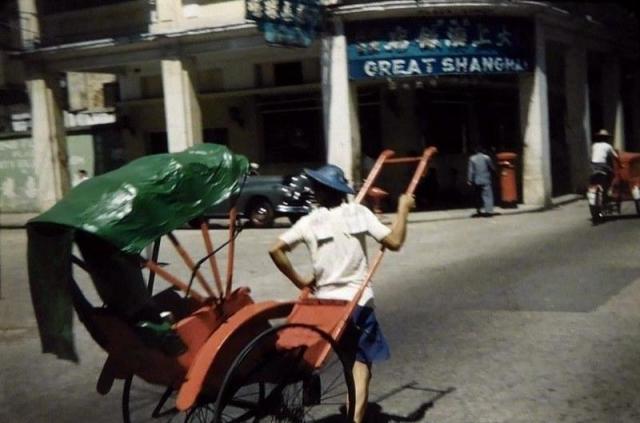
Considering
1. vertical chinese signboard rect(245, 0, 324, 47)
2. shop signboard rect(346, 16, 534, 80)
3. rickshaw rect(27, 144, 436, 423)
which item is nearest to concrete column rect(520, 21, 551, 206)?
shop signboard rect(346, 16, 534, 80)

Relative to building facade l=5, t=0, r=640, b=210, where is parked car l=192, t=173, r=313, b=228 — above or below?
below

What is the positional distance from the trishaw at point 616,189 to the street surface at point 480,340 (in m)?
1.94

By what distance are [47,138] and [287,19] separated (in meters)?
8.96

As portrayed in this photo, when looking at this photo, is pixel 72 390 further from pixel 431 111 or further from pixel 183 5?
pixel 431 111

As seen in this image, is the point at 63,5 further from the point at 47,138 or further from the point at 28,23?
the point at 47,138

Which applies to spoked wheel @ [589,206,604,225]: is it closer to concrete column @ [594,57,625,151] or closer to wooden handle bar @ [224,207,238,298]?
wooden handle bar @ [224,207,238,298]

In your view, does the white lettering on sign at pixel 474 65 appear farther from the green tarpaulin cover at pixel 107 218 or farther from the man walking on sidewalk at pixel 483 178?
the green tarpaulin cover at pixel 107 218

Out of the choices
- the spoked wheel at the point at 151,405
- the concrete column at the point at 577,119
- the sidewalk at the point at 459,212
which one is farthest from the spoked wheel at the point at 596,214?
the spoked wheel at the point at 151,405

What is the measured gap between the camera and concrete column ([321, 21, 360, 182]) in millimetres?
18969

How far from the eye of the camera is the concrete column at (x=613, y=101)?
28.0 metres

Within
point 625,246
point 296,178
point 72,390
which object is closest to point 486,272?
point 625,246

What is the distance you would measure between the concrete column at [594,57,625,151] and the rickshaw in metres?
24.9

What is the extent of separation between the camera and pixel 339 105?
62.5 ft

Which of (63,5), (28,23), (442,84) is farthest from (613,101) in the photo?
(28,23)
